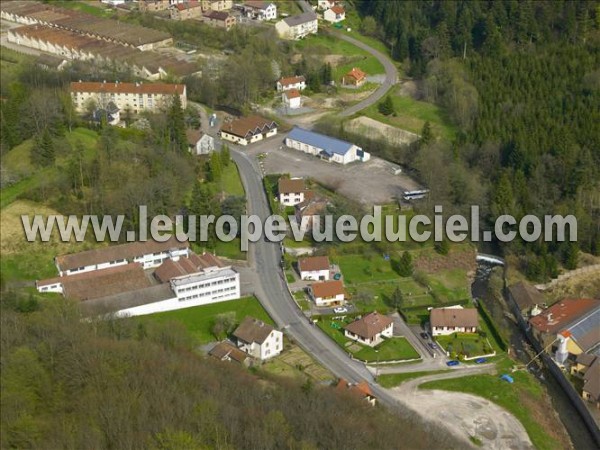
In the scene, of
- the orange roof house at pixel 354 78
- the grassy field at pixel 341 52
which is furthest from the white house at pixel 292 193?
the grassy field at pixel 341 52

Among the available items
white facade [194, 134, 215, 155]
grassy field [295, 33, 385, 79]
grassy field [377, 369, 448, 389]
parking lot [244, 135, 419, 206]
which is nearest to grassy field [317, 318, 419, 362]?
grassy field [377, 369, 448, 389]

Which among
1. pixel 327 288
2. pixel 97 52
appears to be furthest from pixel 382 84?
pixel 327 288

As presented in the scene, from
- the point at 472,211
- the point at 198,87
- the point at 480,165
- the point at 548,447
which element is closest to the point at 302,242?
the point at 472,211

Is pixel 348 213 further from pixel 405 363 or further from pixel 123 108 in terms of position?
pixel 123 108

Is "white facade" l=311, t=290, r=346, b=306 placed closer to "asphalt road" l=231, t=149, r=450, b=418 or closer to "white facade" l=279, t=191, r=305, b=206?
"asphalt road" l=231, t=149, r=450, b=418

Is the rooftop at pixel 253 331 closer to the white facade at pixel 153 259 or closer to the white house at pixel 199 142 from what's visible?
the white facade at pixel 153 259

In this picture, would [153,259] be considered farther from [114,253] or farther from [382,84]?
[382,84]
